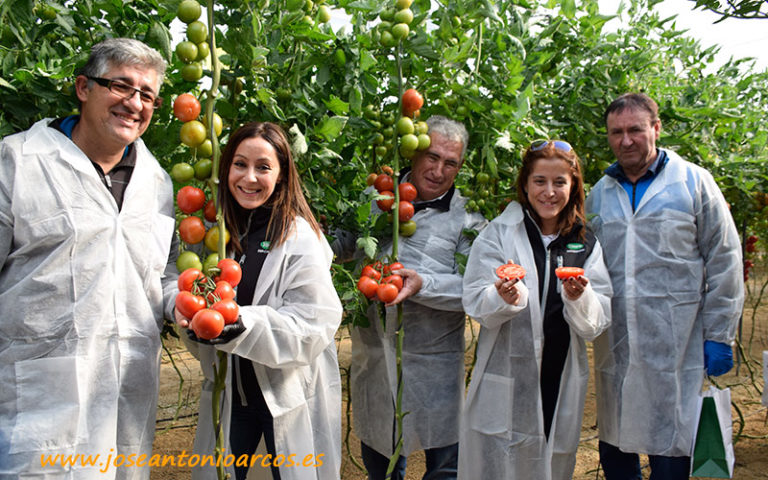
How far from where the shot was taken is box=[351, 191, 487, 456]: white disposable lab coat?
2.31m

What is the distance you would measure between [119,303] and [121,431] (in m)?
0.35

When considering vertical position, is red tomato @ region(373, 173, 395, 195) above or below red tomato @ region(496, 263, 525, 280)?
above

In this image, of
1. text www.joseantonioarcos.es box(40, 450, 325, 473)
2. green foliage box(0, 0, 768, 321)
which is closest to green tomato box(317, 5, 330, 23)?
green foliage box(0, 0, 768, 321)

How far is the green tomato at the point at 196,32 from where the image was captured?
144cm

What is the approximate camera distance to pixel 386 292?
1.93m

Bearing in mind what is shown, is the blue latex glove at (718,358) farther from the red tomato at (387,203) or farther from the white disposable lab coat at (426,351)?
the red tomato at (387,203)

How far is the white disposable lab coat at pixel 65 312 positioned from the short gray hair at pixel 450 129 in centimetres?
116

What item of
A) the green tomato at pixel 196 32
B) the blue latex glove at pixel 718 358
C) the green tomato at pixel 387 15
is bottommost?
the blue latex glove at pixel 718 358

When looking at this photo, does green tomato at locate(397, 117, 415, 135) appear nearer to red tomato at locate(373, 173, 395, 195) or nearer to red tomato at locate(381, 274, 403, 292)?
red tomato at locate(373, 173, 395, 195)

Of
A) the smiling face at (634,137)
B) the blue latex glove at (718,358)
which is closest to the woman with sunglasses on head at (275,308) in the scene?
the smiling face at (634,137)

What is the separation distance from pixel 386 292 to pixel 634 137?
1166 millimetres

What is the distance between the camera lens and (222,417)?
64.1 inches

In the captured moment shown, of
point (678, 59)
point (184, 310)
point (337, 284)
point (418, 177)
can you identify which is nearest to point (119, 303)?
point (184, 310)

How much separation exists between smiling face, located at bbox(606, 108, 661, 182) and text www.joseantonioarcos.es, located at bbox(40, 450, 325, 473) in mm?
1600
